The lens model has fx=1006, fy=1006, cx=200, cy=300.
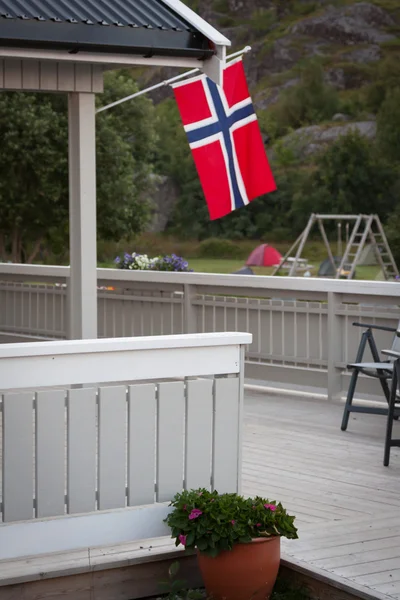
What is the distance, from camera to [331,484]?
541cm

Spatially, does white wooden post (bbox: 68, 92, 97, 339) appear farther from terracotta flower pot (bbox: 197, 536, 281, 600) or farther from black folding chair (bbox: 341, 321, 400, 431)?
terracotta flower pot (bbox: 197, 536, 281, 600)

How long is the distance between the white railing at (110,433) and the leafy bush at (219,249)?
1865 inches

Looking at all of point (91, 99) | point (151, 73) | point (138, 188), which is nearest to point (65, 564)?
point (91, 99)

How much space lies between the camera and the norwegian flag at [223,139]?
26.2 ft

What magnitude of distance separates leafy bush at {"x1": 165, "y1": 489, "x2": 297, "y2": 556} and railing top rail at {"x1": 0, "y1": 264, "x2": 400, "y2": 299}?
3936 mm

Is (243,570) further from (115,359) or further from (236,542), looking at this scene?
(115,359)

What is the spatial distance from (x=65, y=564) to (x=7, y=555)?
23cm

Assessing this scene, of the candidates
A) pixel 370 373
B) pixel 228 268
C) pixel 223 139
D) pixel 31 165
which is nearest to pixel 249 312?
pixel 223 139

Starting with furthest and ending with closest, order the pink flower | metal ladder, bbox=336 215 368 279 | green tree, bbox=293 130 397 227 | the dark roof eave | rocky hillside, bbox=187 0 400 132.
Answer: rocky hillside, bbox=187 0 400 132, green tree, bbox=293 130 397 227, metal ladder, bbox=336 215 368 279, the dark roof eave, the pink flower

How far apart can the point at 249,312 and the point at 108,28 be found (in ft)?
11.6

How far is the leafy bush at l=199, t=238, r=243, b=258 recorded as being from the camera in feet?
170

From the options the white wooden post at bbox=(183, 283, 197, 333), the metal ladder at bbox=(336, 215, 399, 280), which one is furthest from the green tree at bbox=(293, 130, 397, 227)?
the white wooden post at bbox=(183, 283, 197, 333)

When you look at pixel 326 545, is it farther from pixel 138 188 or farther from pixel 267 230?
pixel 267 230

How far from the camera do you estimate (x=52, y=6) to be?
5.91 meters
